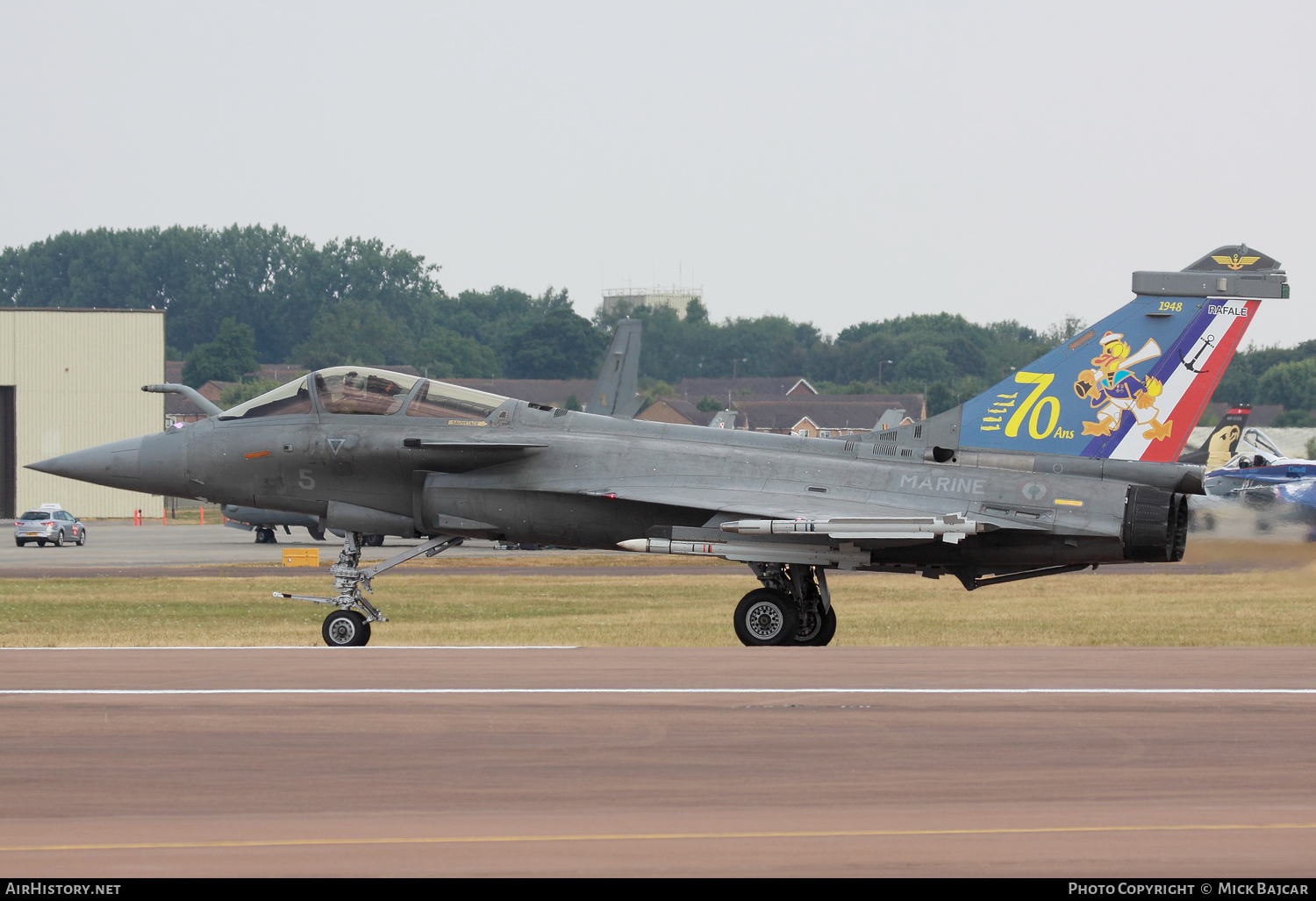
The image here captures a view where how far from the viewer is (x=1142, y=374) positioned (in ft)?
47.1

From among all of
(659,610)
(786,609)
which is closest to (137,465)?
(786,609)

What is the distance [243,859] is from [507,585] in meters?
24.6

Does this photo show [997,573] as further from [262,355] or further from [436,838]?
[262,355]

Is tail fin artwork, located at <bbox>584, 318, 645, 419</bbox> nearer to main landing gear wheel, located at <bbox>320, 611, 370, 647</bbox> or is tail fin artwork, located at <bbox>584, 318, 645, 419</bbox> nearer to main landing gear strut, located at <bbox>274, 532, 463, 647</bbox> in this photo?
main landing gear strut, located at <bbox>274, 532, 463, 647</bbox>

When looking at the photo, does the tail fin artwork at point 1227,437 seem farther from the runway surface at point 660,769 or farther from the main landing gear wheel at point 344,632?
the runway surface at point 660,769

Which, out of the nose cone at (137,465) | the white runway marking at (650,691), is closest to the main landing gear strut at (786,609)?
the white runway marking at (650,691)

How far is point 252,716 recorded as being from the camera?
27.6 ft

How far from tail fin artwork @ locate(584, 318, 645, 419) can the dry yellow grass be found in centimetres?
413

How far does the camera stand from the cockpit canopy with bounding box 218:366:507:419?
15.4 m

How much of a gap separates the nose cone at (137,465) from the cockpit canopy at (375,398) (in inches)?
27.9

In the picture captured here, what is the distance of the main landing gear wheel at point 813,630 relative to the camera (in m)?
14.4

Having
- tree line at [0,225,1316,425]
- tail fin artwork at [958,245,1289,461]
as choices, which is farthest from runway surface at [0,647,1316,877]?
tree line at [0,225,1316,425]

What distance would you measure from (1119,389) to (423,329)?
15298 cm
